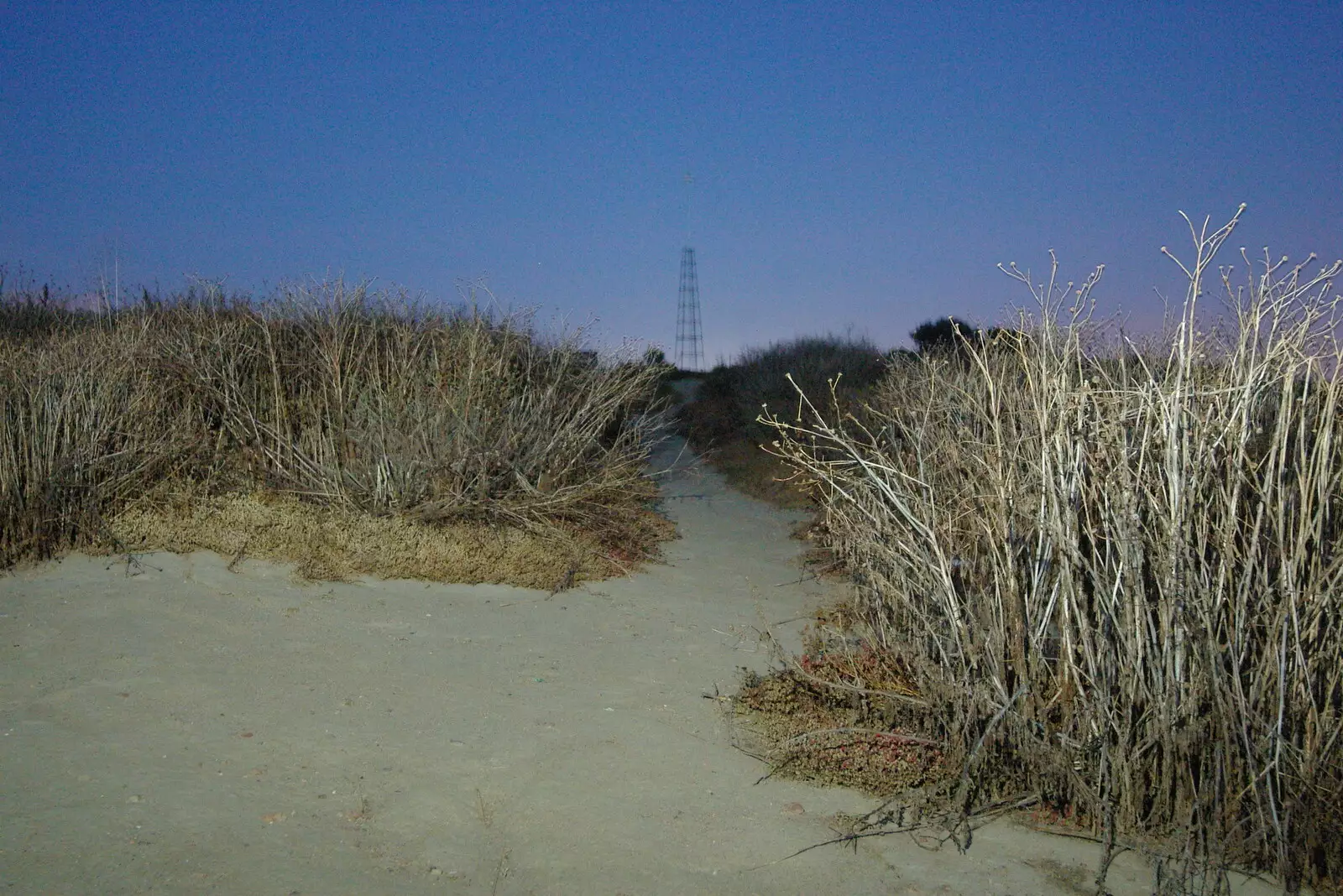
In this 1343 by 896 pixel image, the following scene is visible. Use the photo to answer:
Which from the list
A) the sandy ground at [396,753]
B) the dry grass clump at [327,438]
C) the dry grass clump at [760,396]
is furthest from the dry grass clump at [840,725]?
→ the dry grass clump at [760,396]

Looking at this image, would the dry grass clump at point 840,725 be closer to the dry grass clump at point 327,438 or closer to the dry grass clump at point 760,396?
the dry grass clump at point 327,438

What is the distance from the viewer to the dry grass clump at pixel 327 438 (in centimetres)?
774

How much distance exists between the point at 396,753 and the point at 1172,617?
3449mm

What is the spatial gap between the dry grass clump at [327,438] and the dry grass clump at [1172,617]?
432 cm

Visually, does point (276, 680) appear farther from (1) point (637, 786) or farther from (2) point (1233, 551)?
(2) point (1233, 551)

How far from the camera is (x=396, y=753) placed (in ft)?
15.8

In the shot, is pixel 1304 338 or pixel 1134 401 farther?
pixel 1134 401

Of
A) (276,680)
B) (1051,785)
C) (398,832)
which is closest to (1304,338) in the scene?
(1051,785)

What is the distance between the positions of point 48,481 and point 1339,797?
813 centimetres

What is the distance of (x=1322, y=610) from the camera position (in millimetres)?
3877

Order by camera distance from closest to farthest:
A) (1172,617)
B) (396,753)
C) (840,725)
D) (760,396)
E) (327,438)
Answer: (1172,617)
(396,753)
(840,725)
(327,438)
(760,396)

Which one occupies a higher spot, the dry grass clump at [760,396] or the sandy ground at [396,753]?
the dry grass clump at [760,396]

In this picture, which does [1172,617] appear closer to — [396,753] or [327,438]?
[396,753]

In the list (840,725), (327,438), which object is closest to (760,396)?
(327,438)
